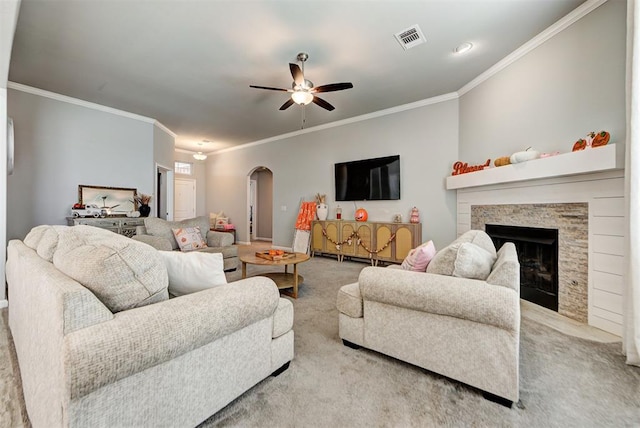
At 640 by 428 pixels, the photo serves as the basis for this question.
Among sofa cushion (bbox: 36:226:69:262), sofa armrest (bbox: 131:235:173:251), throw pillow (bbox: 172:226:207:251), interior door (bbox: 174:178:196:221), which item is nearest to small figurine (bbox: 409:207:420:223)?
throw pillow (bbox: 172:226:207:251)

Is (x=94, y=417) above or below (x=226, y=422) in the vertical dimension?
above

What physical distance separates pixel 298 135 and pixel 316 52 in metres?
3.13

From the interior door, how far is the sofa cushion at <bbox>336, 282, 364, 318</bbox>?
277 inches

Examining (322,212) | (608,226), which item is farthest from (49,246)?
(322,212)

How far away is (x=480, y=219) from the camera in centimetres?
353

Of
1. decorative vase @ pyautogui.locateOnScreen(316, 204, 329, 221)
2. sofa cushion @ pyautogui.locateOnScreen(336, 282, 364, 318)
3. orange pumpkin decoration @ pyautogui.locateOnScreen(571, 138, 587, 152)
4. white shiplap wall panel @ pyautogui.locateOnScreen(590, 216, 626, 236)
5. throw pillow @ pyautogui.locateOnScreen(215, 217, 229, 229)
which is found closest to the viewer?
sofa cushion @ pyautogui.locateOnScreen(336, 282, 364, 318)

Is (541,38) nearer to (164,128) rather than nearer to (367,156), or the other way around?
(367,156)

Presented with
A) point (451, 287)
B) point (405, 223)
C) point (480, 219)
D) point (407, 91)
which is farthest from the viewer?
point (405, 223)

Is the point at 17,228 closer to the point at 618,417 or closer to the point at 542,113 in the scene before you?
the point at 618,417

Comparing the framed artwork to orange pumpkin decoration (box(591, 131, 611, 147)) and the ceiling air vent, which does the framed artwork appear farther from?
orange pumpkin decoration (box(591, 131, 611, 147))

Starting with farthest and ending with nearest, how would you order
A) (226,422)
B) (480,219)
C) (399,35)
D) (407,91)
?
(407,91), (480,219), (399,35), (226,422)

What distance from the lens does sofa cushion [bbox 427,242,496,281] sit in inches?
61.4

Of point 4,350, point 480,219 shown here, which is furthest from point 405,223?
point 4,350

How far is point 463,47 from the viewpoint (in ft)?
9.46
